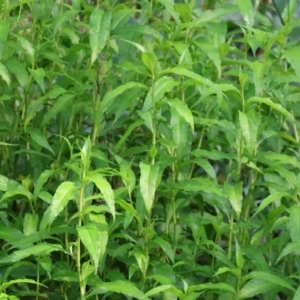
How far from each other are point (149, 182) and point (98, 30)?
1.43ft

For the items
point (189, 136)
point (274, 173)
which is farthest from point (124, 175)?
point (274, 173)

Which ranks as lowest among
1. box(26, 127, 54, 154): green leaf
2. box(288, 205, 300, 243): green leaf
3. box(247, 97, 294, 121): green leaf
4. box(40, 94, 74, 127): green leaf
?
box(26, 127, 54, 154): green leaf

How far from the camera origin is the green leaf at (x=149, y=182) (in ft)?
6.23

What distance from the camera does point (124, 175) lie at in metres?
1.93

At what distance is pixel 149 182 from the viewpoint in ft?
6.34

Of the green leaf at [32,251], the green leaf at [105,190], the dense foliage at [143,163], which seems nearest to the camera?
the green leaf at [105,190]

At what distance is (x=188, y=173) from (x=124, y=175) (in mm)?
506

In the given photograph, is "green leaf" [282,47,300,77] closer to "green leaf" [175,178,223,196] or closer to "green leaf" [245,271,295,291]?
"green leaf" [175,178,223,196]

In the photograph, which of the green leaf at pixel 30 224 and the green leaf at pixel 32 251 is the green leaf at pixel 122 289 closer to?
the green leaf at pixel 32 251

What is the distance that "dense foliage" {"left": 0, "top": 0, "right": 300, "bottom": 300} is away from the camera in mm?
1963

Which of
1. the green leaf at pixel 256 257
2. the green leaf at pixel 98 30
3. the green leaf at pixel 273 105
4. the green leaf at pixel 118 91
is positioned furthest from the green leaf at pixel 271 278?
the green leaf at pixel 98 30

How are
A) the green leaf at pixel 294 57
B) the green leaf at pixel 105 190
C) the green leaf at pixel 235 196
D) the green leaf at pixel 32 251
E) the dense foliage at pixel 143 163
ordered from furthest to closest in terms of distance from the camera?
the green leaf at pixel 294 57 → the green leaf at pixel 235 196 → the dense foliage at pixel 143 163 → the green leaf at pixel 32 251 → the green leaf at pixel 105 190

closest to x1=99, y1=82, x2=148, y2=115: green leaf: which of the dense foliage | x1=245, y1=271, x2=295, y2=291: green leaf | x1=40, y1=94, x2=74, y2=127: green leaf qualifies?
the dense foliage

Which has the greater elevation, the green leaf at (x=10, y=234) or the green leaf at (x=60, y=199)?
the green leaf at (x=60, y=199)
